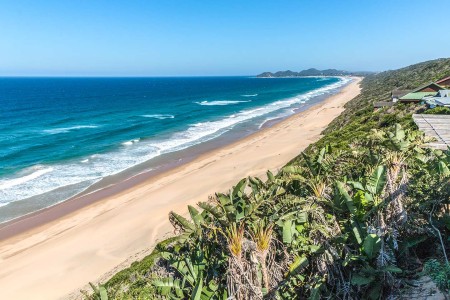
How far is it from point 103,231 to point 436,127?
1680 centimetres

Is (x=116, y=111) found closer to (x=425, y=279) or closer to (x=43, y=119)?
(x=43, y=119)

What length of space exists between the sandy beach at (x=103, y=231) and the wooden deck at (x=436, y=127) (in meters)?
12.5

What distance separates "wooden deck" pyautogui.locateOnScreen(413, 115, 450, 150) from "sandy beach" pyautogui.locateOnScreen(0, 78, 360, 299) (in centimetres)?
1250

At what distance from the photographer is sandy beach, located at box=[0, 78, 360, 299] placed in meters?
14.9

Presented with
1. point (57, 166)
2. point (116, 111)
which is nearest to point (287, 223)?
point (57, 166)

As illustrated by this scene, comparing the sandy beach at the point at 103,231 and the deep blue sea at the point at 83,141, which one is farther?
the deep blue sea at the point at 83,141

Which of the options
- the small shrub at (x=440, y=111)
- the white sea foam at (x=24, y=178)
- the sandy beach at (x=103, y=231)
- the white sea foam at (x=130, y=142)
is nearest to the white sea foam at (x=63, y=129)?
the white sea foam at (x=130, y=142)

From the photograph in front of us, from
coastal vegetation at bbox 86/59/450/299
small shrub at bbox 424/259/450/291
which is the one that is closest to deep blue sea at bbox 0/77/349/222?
coastal vegetation at bbox 86/59/450/299

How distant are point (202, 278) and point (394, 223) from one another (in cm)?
366

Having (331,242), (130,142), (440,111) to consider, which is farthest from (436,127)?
(130,142)

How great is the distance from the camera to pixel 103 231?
62.8ft

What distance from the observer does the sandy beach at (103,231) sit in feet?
48.9

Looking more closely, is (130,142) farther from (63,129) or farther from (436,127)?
(436,127)

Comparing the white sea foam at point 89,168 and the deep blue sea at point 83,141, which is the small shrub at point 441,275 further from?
the white sea foam at point 89,168
